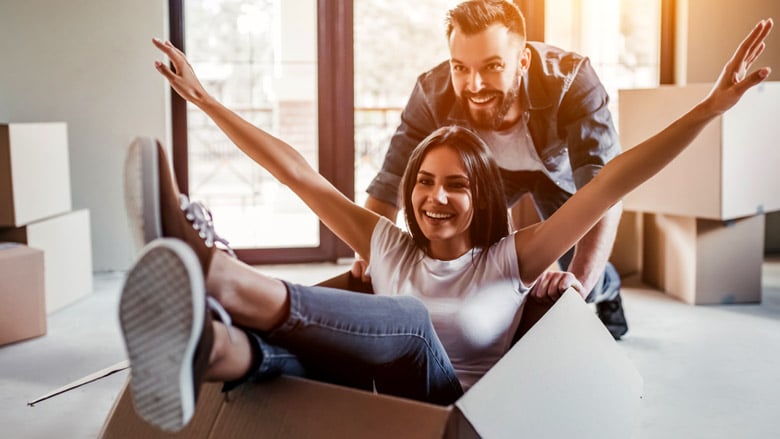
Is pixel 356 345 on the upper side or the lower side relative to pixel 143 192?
lower

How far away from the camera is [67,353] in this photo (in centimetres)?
289

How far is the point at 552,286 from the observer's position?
5.68ft

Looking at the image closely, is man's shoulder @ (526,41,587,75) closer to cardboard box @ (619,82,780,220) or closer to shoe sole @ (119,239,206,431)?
cardboard box @ (619,82,780,220)

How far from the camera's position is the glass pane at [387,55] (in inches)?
171

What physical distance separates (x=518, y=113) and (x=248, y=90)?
2.06 meters

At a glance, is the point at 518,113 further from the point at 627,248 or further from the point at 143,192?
the point at 627,248

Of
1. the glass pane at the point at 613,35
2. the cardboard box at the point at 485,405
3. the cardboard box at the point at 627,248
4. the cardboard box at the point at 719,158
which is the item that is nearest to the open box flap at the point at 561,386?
the cardboard box at the point at 485,405

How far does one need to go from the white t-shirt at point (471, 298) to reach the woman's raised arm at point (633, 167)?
0.05 meters

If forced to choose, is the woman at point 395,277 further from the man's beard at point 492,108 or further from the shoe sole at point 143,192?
the man's beard at point 492,108

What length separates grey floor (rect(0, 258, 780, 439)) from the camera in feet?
7.29

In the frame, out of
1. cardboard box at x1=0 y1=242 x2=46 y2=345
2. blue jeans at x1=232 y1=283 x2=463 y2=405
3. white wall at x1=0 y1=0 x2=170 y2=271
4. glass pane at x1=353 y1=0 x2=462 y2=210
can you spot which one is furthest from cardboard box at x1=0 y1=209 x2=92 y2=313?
blue jeans at x1=232 y1=283 x2=463 y2=405

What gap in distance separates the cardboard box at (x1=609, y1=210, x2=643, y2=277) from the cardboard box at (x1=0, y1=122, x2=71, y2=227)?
2.40 meters

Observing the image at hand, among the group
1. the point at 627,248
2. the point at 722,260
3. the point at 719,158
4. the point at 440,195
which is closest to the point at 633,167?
the point at 440,195

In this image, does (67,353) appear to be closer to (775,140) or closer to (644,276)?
(644,276)
